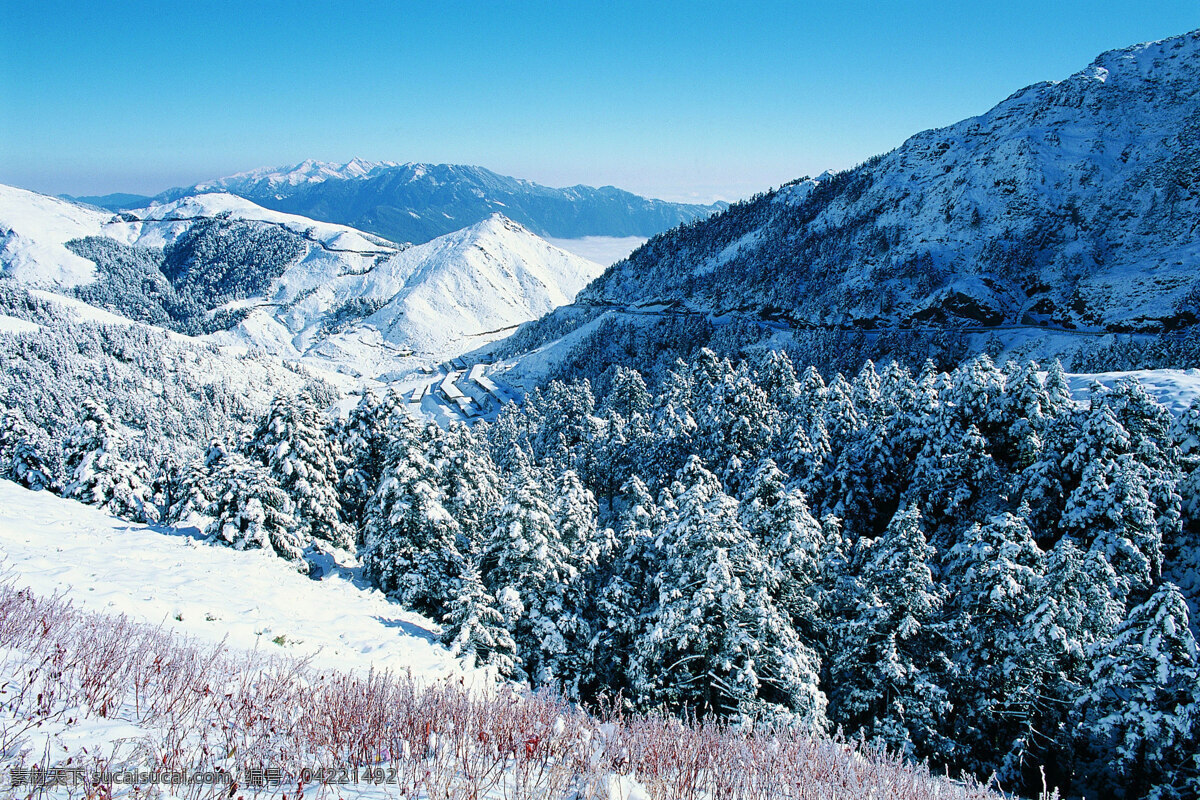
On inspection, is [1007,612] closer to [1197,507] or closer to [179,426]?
[1197,507]

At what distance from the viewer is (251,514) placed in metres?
23.9

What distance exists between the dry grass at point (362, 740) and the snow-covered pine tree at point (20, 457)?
48976 mm

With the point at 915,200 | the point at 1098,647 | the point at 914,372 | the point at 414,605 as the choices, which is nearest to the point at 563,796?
the point at 1098,647

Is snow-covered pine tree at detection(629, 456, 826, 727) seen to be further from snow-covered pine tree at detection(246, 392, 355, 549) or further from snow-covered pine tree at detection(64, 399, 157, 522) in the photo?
snow-covered pine tree at detection(64, 399, 157, 522)

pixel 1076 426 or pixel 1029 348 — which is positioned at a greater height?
pixel 1029 348

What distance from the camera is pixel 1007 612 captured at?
17.3 m

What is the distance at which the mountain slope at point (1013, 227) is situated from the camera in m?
103

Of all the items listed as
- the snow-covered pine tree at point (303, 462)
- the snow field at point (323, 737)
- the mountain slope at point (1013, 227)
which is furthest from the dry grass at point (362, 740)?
the mountain slope at point (1013, 227)

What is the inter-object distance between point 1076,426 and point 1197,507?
190 inches

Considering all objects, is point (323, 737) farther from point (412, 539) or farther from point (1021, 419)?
point (1021, 419)

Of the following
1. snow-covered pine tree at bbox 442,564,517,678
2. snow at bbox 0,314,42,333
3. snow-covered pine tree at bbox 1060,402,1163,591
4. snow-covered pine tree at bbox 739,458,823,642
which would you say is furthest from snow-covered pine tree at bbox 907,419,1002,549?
snow at bbox 0,314,42,333

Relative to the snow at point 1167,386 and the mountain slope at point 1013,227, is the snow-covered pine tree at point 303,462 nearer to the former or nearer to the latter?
the snow at point 1167,386

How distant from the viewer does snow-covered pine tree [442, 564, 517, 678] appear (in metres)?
17.7

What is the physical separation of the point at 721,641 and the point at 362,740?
1456 cm
